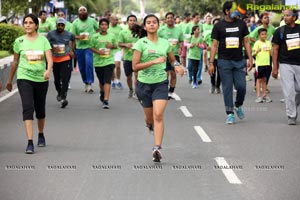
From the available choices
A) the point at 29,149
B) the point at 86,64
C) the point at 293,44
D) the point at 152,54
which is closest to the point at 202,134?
the point at 293,44

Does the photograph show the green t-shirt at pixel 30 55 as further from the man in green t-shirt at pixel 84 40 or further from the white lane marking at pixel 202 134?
the man in green t-shirt at pixel 84 40

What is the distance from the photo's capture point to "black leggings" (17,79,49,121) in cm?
1072

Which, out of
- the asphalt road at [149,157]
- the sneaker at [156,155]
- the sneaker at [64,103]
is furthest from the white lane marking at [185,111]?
the sneaker at [156,155]

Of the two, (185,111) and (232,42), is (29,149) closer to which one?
(232,42)

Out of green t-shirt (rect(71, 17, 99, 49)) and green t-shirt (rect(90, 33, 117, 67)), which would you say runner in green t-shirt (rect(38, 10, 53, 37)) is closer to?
green t-shirt (rect(71, 17, 99, 49))

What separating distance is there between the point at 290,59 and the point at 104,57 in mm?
4311

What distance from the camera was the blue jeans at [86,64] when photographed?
62.7 ft

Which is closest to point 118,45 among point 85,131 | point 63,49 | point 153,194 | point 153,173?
point 63,49

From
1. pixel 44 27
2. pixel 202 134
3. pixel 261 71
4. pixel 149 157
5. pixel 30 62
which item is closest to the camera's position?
pixel 149 157

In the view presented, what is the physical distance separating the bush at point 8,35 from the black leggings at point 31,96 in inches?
604

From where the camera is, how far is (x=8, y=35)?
26.6 meters

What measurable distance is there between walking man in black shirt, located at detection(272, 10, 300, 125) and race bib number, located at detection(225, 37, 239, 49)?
67 cm

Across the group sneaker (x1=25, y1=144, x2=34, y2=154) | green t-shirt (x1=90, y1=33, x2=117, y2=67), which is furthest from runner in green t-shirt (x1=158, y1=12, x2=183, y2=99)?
sneaker (x1=25, y1=144, x2=34, y2=154)

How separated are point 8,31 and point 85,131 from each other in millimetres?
14288
